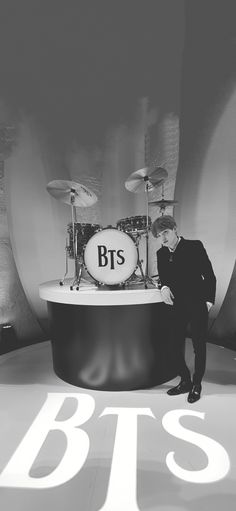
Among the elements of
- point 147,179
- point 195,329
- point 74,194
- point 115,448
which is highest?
point 147,179

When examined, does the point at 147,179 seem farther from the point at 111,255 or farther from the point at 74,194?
the point at 111,255

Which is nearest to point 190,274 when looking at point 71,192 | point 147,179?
point 147,179

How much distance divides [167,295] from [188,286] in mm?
213

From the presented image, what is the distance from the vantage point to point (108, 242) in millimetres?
3164

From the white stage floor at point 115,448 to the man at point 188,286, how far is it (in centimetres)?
38

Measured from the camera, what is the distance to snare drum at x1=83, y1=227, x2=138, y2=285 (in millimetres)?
3166

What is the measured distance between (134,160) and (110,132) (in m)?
0.53

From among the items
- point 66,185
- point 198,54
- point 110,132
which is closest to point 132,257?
point 66,185

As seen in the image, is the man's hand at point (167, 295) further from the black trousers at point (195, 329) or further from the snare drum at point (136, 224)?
the snare drum at point (136, 224)

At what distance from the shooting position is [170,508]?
164cm

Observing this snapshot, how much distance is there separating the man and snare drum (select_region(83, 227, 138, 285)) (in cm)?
40

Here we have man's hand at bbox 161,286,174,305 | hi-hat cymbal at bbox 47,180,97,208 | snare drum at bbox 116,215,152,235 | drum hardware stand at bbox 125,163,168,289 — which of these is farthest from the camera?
snare drum at bbox 116,215,152,235

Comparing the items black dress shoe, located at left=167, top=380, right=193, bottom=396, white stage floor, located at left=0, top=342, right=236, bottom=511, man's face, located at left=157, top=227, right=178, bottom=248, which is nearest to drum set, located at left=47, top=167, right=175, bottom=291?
man's face, located at left=157, top=227, right=178, bottom=248

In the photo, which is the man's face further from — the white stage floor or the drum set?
the white stage floor
